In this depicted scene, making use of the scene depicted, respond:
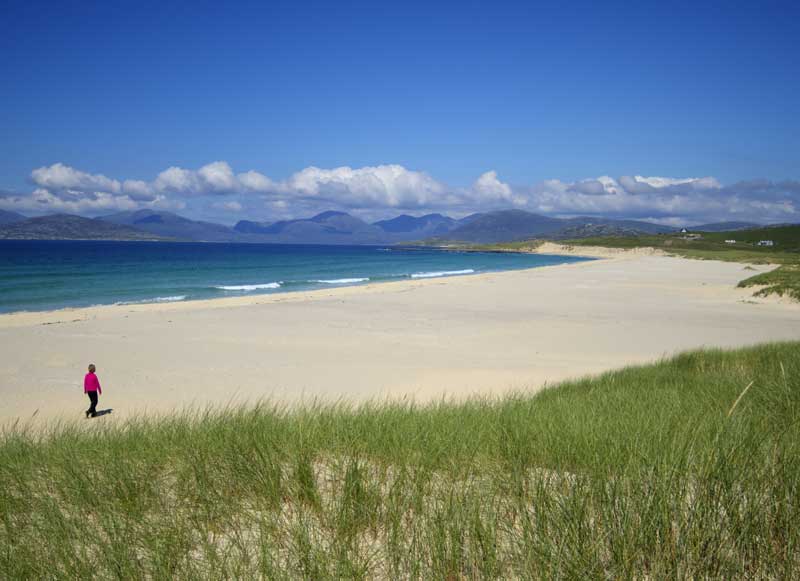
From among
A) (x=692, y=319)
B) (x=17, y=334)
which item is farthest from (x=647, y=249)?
(x=17, y=334)

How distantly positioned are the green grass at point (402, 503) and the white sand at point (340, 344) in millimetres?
4299

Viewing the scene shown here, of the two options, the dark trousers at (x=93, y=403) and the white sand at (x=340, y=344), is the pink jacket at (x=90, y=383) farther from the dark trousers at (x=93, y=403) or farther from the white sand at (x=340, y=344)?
the white sand at (x=340, y=344)

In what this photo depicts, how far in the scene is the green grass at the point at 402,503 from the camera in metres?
2.34

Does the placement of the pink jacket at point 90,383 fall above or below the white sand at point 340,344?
above

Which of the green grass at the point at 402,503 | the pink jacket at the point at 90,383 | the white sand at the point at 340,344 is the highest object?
the green grass at the point at 402,503

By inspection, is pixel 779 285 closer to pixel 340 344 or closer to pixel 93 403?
pixel 340 344

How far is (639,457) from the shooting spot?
10.3 feet

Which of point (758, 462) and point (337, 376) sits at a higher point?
point (758, 462)

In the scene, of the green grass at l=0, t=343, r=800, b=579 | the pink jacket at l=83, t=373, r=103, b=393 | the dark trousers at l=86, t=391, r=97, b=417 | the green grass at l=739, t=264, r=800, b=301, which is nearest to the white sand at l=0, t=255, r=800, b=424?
the dark trousers at l=86, t=391, r=97, b=417

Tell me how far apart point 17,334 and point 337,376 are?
1459cm

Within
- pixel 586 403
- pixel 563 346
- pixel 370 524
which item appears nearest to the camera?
pixel 370 524

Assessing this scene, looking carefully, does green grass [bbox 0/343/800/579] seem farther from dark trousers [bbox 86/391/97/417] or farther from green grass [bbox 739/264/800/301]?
green grass [bbox 739/264/800/301]

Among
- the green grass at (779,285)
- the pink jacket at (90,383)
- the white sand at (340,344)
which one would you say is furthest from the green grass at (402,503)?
the green grass at (779,285)

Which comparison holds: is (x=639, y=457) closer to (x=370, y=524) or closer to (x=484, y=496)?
(x=484, y=496)
